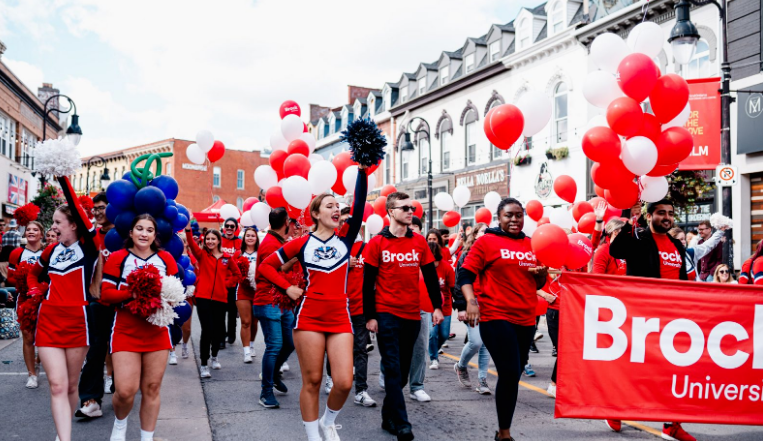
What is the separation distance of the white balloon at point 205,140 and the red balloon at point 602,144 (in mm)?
6156

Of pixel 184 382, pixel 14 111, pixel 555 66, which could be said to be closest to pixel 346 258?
pixel 184 382

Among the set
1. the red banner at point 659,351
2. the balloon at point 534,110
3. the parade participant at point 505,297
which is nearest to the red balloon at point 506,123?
the balloon at point 534,110

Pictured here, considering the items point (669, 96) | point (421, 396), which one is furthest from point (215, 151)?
point (669, 96)

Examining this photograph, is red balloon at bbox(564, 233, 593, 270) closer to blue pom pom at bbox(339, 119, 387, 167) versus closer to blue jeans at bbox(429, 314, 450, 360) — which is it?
blue pom pom at bbox(339, 119, 387, 167)

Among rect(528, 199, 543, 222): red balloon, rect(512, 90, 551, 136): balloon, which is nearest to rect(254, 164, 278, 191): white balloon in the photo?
rect(512, 90, 551, 136): balloon

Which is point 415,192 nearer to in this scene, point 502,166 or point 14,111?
point 502,166

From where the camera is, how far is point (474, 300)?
5027mm

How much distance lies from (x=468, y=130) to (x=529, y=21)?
5.42m

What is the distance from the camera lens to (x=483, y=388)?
6973mm

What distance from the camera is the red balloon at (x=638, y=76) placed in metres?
6.71

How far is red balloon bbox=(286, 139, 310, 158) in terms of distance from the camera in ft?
28.8

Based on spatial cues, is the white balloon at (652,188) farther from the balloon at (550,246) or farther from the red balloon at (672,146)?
the balloon at (550,246)

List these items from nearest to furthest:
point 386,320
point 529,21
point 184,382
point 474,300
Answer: point 474,300, point 386,320, point 184,382, point 529,21

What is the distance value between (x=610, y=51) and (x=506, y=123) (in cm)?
145
